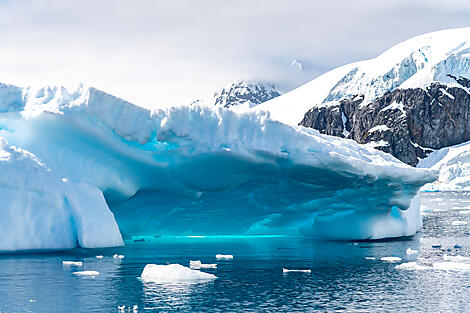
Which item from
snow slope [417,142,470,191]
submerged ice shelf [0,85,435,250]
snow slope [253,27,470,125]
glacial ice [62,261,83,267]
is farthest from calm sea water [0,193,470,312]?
snow slope [253,27,470,125]

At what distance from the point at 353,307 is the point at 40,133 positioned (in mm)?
17302

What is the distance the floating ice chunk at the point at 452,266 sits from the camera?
23.9 m

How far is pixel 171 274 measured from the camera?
20.7 m

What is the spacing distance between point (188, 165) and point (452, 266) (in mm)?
12463

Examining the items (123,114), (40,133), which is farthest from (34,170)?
(123,114)

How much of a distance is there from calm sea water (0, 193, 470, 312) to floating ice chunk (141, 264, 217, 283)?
19.1 inches

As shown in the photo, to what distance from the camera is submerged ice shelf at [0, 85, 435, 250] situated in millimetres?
28391

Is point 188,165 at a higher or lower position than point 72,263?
higher

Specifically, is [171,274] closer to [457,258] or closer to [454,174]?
[457,258]

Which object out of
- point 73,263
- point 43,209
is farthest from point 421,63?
point 73,263

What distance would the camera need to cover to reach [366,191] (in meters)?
33.8

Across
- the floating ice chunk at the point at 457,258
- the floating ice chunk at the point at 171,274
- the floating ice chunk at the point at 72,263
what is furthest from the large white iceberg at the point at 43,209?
the floating ice chunk at the point at 457,258

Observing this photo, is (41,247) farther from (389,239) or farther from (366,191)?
(389,239)

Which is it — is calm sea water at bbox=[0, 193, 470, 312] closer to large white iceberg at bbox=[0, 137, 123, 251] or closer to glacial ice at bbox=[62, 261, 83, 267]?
glacial ice at bbox=[62, 261, 83, 267]
